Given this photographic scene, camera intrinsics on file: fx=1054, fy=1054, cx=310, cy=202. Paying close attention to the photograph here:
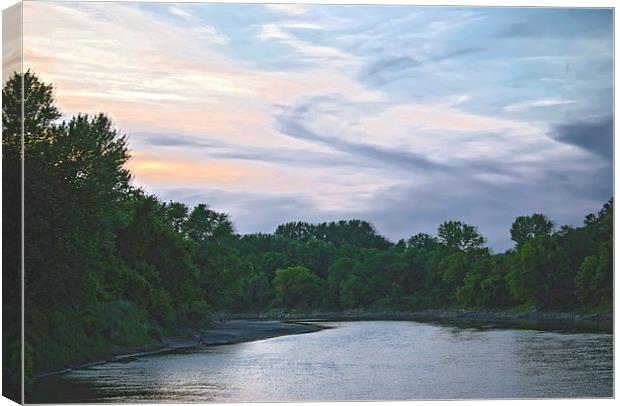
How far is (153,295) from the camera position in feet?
89.0

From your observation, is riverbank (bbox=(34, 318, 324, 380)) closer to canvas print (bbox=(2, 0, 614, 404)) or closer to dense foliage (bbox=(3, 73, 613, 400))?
dense foliage (bbox=(3, 73, 613, 400))

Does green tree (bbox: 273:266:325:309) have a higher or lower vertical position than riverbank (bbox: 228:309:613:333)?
higher

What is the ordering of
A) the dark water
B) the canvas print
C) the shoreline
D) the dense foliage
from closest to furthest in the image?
the canvas print
the dark water
the dense foliage
the shoreline

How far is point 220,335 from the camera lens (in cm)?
2656

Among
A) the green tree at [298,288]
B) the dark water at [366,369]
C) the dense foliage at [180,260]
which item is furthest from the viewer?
the green tree at [298,288]

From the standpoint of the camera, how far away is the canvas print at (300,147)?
14.8 metres

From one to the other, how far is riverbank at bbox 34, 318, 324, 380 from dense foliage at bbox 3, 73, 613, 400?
325mm

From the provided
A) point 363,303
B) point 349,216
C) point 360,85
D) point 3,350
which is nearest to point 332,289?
point 363,303

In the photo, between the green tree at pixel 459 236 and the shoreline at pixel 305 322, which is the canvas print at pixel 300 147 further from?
the shoreline at pixel 305 322

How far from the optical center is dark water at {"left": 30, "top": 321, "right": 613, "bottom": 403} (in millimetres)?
15234

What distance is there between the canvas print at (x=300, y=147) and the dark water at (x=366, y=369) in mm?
104

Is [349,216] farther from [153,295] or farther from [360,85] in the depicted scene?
[153,295]

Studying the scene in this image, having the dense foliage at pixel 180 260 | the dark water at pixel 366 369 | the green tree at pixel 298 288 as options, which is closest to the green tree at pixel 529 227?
the dense foliage at pixel 180 260

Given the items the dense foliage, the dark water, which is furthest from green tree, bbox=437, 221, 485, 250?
the dark water
